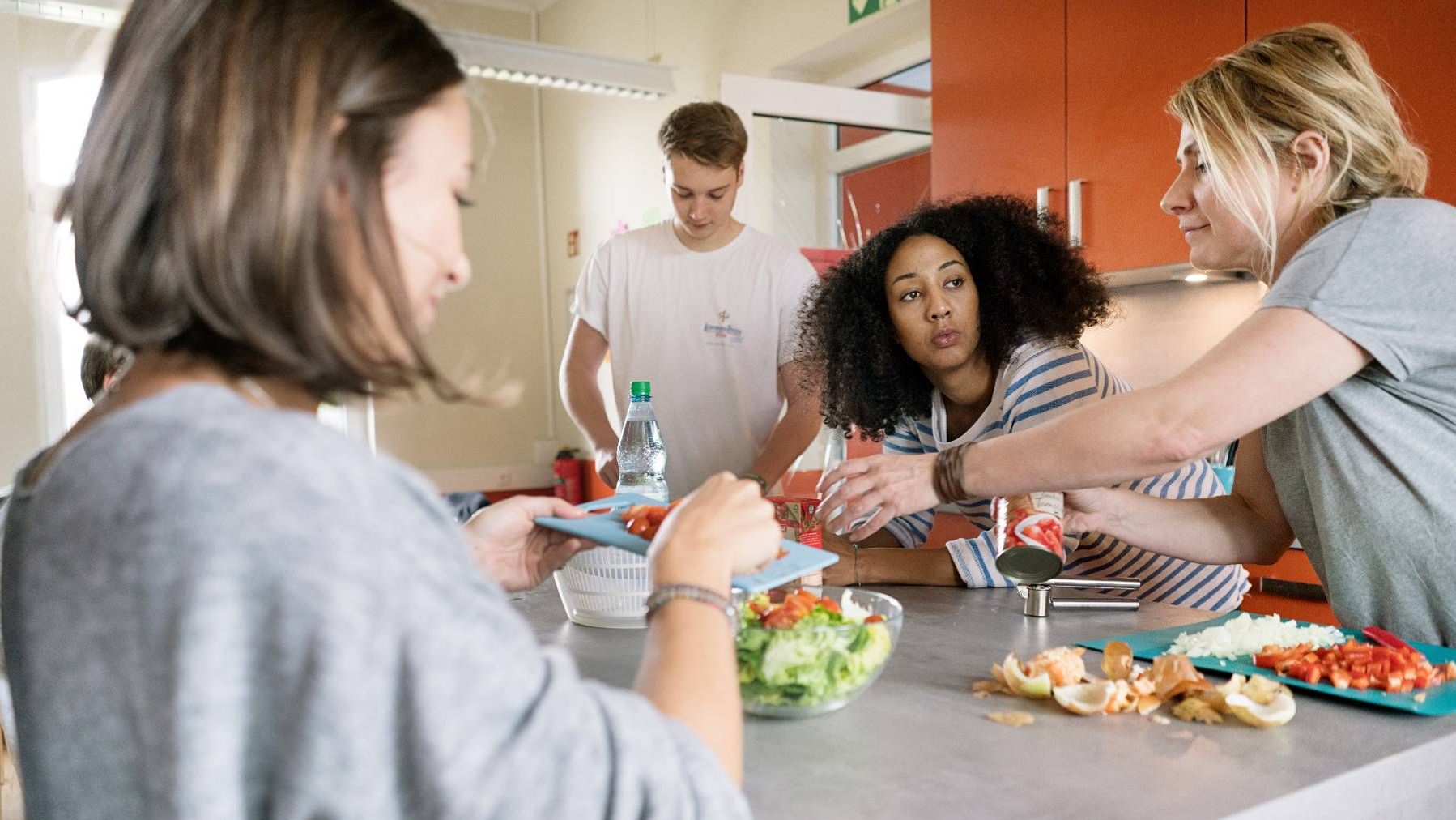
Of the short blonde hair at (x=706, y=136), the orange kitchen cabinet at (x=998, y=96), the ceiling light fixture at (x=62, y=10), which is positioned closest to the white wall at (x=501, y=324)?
the ceiling light fixture at (x=62, y=10)

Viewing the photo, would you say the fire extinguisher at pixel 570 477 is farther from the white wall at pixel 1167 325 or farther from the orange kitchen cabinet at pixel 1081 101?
the white wall at pixel 1167 325

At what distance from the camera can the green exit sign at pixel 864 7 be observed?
3779 mm

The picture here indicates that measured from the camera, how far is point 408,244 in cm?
63

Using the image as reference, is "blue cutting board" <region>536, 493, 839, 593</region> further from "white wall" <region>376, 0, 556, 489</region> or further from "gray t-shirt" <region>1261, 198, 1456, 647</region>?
"white wall" <region>376, 0, 556, 489</region>

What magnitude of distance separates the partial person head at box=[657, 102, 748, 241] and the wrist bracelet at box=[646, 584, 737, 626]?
2010mm

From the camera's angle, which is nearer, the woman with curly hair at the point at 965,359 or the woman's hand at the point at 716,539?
the woman's hand at the point at 716,539

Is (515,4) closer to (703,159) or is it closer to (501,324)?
(501,324)

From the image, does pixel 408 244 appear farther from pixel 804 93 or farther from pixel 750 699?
pixel 804 93

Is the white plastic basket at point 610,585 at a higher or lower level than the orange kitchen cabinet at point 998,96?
lower

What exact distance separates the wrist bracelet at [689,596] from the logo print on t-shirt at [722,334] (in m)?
2.06

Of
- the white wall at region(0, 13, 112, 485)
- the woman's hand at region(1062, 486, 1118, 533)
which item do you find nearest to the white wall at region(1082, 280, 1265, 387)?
the woman's hand at region(1062, 486, 1118, 533)

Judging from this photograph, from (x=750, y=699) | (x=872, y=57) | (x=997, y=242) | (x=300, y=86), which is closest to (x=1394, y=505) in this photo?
(x=750, y=699)

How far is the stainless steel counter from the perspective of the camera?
0.79m

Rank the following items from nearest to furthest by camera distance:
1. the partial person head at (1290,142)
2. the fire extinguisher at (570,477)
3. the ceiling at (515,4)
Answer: the partial person head at (1290,142) < the fire extinguisher at (570,477) < the ceiling at (515,4)
